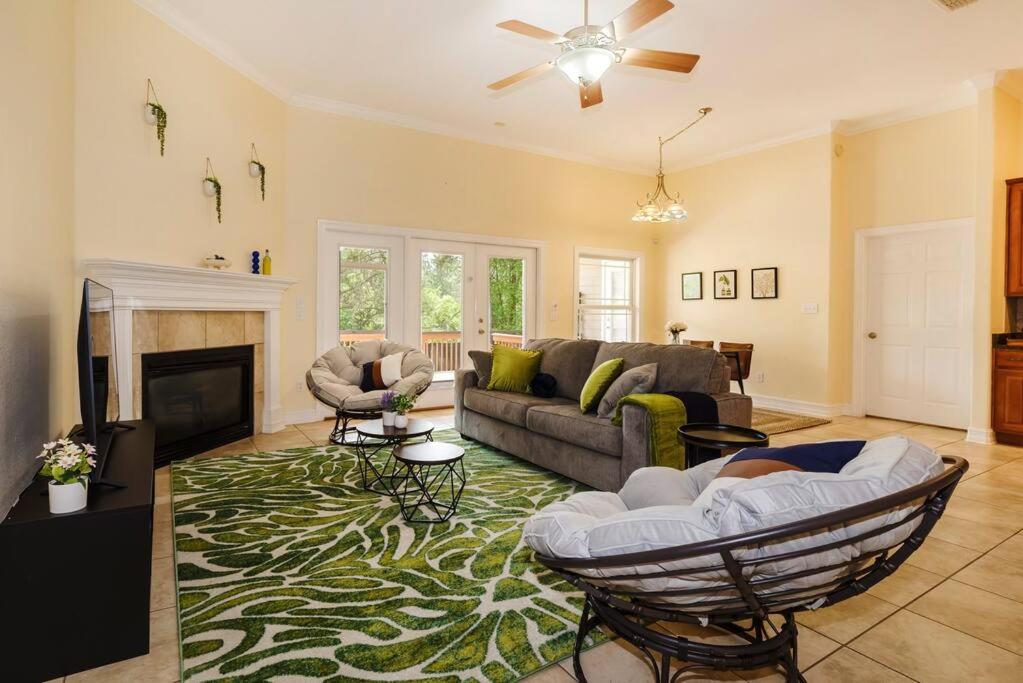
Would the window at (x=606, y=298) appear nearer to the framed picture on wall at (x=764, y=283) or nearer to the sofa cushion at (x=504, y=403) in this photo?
the framed picture on wall at (x=764, y=283)

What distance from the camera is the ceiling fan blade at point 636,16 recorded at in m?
2.68

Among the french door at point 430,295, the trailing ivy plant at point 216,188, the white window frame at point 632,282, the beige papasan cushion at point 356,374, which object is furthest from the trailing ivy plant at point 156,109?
the white window frame at point 632,282

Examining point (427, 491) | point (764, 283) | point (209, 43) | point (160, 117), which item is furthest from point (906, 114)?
point (160, 117)

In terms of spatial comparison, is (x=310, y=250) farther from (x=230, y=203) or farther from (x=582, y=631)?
(x=582, y=631)

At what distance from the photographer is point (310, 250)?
212 inches

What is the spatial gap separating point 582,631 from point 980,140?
594 cm

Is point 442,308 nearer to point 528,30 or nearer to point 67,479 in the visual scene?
point 528,30

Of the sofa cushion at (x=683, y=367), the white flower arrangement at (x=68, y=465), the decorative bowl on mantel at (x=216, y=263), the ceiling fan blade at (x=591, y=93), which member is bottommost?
the white flower arrangement at (x=68, y=465)

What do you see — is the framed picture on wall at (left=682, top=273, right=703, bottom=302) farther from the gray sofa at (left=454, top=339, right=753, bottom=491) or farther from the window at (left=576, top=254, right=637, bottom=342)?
the gray sofa at (left=454, top=339, right=753, bottom=491)

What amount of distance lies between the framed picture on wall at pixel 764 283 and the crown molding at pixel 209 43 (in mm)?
5667

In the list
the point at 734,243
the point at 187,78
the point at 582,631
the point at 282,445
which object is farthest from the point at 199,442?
the point at 734,243

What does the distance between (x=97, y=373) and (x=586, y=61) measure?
114 inches

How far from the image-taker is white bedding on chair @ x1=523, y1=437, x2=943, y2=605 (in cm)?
109

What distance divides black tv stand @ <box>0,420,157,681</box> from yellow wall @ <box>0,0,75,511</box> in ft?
1.27
